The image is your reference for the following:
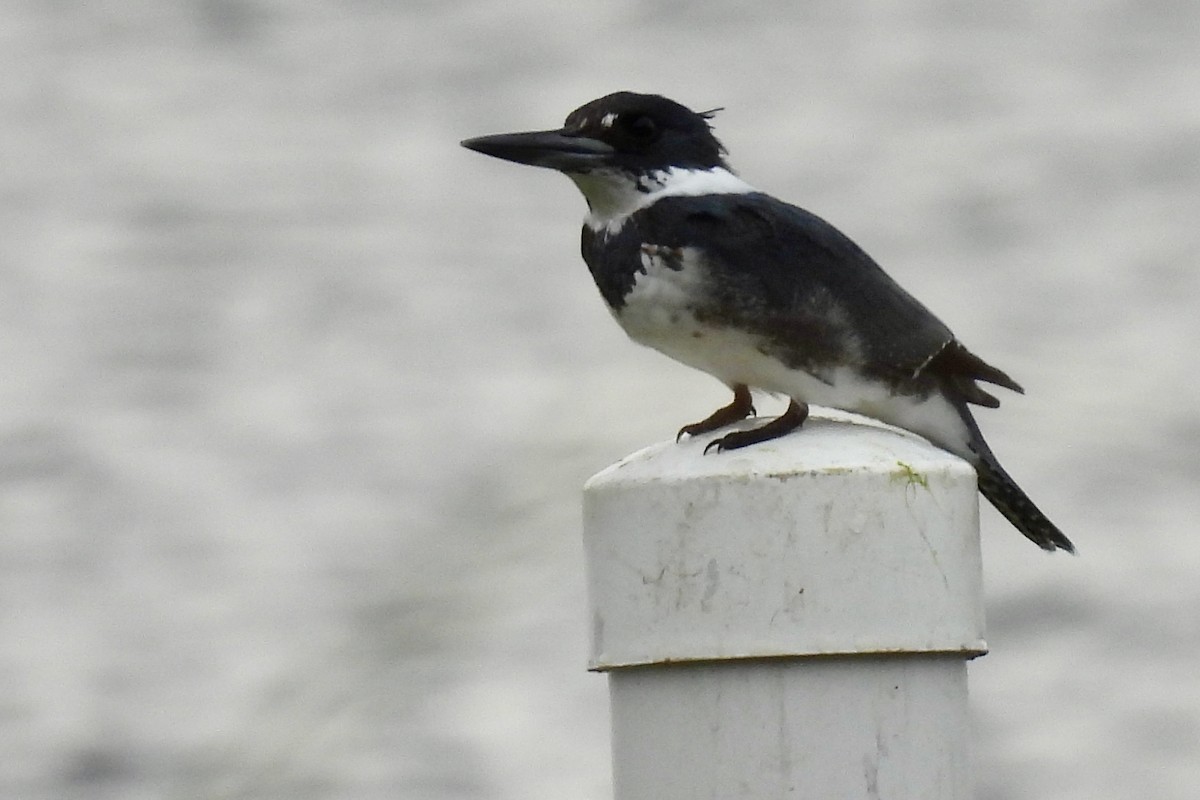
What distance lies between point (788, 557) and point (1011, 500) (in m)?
0.85

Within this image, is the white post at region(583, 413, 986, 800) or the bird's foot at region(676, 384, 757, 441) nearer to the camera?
the white post at region(583, 413, 986, 800)

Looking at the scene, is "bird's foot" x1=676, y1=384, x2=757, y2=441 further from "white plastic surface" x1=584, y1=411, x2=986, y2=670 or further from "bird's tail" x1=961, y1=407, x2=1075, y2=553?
"white plastic surface" x1=584, y1=411, x2=986, y2=670

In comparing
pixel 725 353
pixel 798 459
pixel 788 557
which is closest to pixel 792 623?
pixel 788 557

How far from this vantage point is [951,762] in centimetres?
180

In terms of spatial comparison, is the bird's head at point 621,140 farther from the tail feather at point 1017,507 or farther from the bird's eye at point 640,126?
the tail feather at point 1017,507

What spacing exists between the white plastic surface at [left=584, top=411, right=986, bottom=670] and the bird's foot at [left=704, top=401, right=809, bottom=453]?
0.04 meters

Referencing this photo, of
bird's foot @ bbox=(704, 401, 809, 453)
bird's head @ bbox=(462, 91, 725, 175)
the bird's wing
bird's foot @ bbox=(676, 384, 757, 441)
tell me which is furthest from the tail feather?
bird's head @ bbox=(462, 91, 725, 175)

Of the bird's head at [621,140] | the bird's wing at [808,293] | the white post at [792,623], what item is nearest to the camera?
the white post at [792,623]

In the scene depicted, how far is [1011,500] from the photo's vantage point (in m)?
2.49

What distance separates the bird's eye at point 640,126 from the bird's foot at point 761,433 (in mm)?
598

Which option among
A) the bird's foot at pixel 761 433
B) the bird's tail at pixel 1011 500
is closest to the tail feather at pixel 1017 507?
the bird's tail at pixel 1011 500

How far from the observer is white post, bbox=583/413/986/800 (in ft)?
5.68

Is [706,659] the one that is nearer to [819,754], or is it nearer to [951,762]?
[819,754]

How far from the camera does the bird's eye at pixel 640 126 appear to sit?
254 centimetres
